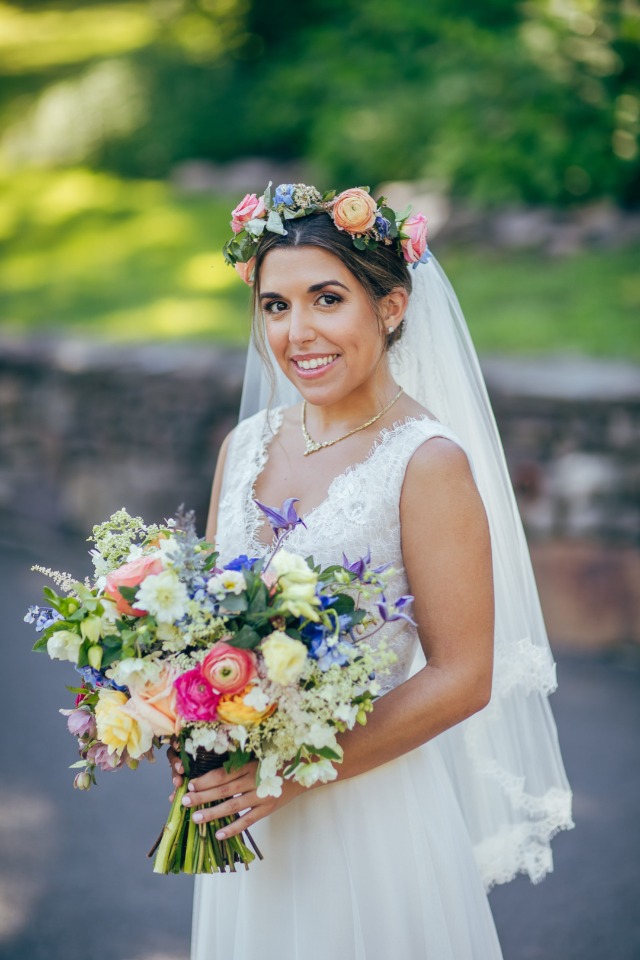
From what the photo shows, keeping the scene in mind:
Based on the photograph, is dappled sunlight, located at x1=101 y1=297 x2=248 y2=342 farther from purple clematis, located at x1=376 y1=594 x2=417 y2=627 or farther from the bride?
purple clematis, located at x1=376 y1=594 x2=417 y2=627

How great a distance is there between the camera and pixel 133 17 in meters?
15.2

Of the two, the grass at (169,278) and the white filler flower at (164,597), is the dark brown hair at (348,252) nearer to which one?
the white filler flower at (164,597)

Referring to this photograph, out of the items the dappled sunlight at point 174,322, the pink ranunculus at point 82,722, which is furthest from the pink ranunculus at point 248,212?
the dappled sunlight at point 174,322

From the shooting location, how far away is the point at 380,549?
7.74 feet

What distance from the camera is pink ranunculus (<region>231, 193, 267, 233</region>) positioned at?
250cm

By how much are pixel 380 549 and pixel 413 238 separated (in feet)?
2.45

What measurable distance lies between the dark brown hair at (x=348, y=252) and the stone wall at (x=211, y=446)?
350 cm

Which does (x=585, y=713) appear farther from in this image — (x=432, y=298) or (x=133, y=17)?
(x=133, y=17)

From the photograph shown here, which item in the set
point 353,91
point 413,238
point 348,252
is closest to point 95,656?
point 348,252

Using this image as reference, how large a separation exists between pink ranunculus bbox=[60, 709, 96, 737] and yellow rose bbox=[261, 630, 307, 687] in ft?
1.66

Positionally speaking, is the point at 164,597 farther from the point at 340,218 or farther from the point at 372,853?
the point at 340,218

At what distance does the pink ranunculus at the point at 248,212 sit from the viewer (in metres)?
2.50

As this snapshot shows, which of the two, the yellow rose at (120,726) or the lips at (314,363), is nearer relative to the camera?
the yellow rose at (120,726)

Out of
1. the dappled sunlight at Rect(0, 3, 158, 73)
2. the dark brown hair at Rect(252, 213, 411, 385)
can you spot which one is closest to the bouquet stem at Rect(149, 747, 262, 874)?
the dark brown hair at Rect(252, 213, 411, 385)
